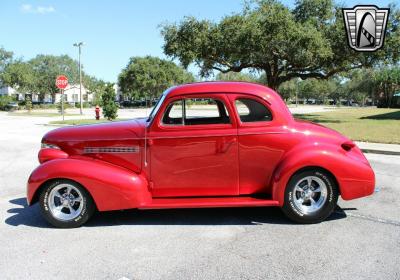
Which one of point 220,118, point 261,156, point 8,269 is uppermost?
point 220,118

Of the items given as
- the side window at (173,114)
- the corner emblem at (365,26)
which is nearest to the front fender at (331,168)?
the side window at (173,114)

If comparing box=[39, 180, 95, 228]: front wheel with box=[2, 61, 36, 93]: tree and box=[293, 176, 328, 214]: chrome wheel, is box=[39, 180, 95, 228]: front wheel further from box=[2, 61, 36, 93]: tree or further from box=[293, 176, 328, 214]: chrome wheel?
box=[2, 61, 36, 93]: tree

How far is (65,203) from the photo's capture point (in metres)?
5.34

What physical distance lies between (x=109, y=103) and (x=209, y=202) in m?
22.9

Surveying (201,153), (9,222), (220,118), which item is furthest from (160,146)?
(9,222)

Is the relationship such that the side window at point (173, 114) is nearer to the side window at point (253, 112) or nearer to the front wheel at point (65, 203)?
the side window at point (253, 112)

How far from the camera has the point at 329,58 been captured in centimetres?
2545

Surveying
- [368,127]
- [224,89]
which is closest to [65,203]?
[224,89]

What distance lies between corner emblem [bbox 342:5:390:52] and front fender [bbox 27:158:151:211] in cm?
1613

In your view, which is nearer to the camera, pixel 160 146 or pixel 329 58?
pixel 160 146

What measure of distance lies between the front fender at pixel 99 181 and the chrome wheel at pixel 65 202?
0.63 feet

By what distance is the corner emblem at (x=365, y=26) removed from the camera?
18.9 meters

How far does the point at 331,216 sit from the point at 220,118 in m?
2.01

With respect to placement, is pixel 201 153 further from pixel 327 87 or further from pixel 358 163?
pixel 327 87
